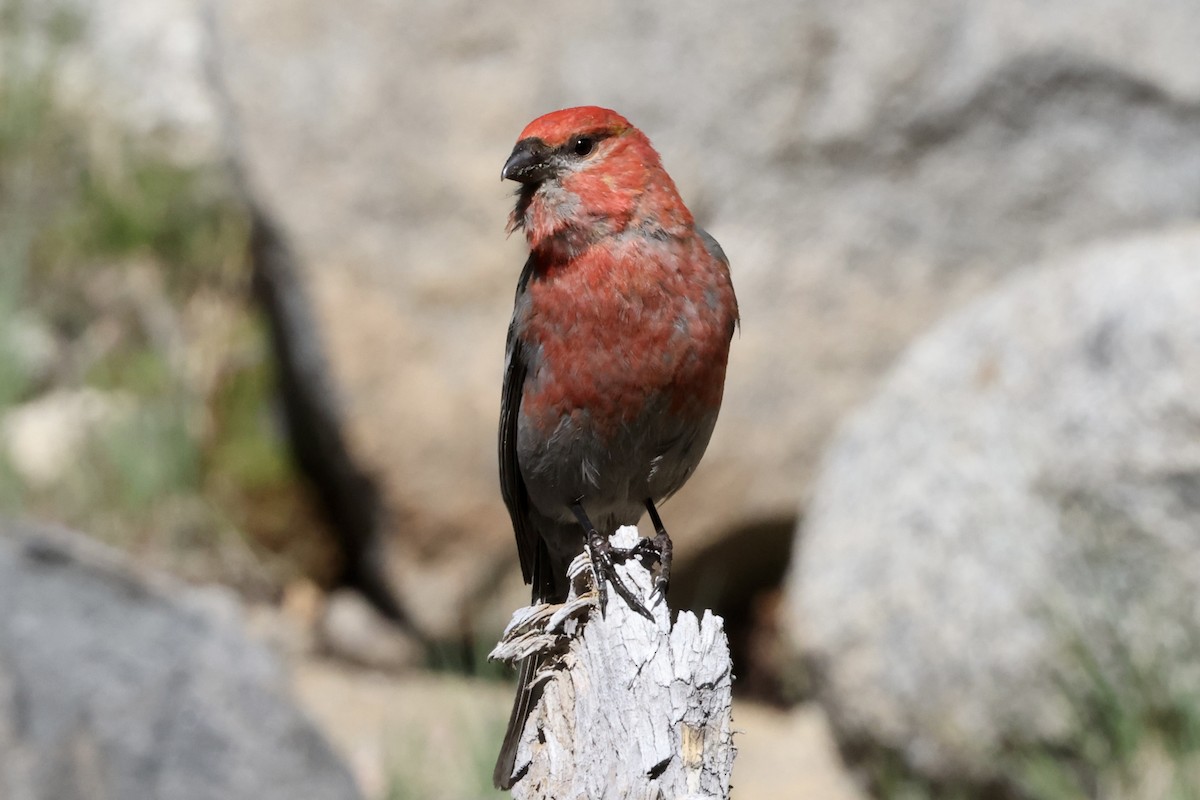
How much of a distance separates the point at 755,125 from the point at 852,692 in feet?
8.29

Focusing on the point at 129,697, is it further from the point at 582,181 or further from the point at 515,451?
the point at 582,181

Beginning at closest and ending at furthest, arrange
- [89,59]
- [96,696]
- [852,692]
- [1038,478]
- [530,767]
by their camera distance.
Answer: [530,767], [96,696], [1038,478], [852,692], [89,59]

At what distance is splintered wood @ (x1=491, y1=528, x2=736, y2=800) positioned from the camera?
2723mm

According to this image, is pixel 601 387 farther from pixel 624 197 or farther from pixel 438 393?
pixel 438 393

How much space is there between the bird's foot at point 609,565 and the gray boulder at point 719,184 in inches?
125

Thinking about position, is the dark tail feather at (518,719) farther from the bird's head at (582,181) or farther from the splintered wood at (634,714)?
the bird's head at (582,181)

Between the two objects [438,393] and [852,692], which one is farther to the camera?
[438,393]

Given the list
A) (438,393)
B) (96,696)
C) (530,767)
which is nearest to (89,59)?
(438,393)

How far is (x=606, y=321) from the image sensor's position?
3.45 m

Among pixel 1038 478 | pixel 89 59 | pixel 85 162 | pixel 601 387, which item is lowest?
pixel 601 387

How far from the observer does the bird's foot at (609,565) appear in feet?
10.1

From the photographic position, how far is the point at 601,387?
3.49 metres

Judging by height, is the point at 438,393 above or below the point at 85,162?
below

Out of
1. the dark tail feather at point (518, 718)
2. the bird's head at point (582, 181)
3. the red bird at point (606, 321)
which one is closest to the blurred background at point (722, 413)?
the dark tail feather at point (518, 718)
